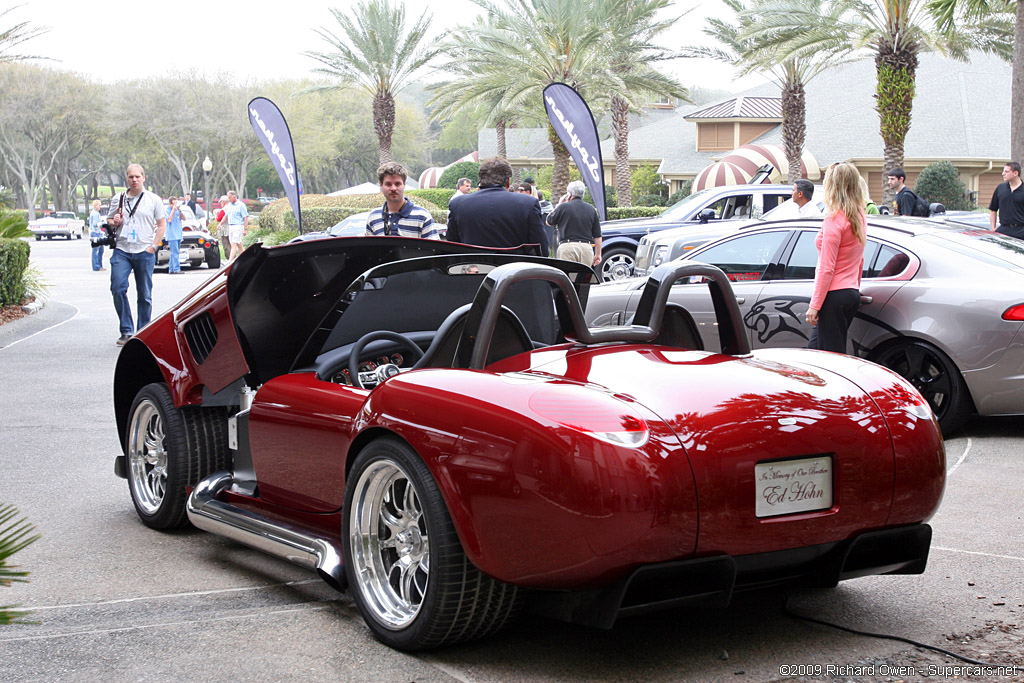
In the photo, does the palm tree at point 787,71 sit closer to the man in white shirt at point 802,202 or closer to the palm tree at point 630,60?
the palm tree at point 630,60

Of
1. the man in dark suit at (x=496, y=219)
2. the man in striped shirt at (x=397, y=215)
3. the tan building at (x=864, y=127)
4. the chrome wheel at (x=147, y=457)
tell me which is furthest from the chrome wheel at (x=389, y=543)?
the tan building at (x=864, y=127)

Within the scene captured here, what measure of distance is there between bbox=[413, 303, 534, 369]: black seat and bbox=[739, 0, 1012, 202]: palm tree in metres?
23.5

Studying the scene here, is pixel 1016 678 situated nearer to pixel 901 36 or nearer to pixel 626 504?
pixel 626 504

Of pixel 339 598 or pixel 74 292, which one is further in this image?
pixel 74 292

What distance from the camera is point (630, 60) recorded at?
39.2 meters

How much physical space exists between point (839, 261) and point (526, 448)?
5.06 meters

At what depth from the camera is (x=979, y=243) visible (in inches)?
314

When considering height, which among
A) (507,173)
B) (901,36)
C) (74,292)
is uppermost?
(901,36)

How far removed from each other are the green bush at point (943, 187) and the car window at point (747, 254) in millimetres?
29409

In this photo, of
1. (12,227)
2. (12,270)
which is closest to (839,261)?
(12,227)

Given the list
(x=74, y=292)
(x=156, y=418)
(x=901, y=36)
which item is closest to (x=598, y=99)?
(x=901, y=36)

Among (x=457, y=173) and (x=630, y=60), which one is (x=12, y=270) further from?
(x=457, y=173)

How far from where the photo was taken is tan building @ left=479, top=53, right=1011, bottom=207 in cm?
4234

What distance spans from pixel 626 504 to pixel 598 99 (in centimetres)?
4187
